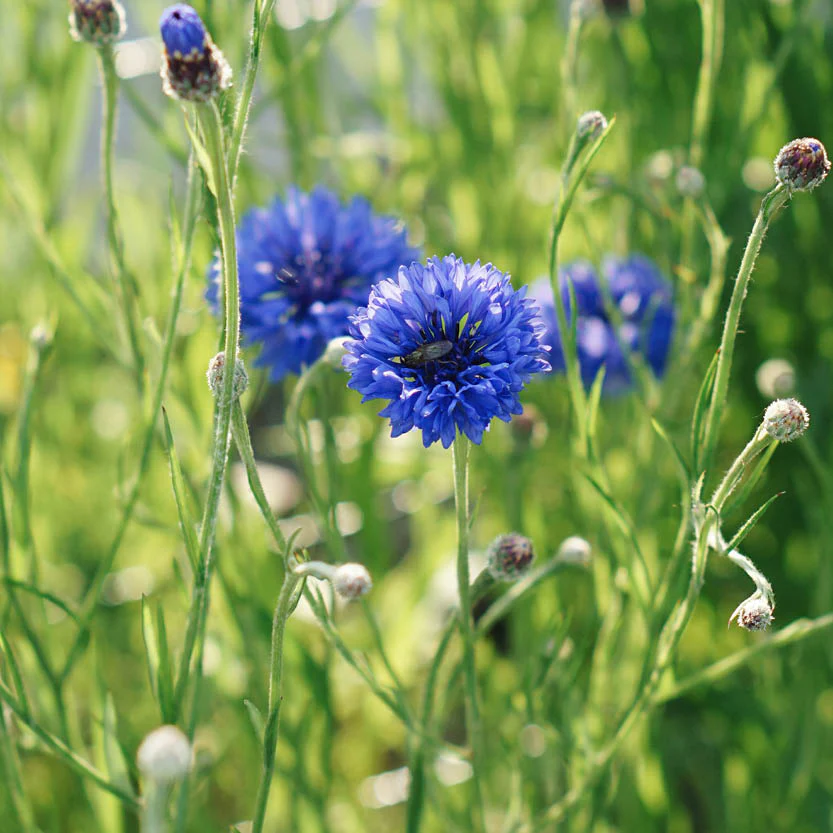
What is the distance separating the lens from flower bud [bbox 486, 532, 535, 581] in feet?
1.57

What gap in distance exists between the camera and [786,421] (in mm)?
412

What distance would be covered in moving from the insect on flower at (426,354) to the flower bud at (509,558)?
11 cm

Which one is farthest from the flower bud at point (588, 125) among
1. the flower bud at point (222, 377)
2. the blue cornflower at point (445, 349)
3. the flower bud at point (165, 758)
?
the flower bud at point (165, 758)

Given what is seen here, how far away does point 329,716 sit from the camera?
0.69 meters

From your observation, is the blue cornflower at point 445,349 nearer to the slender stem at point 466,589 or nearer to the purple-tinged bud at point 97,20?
the slender stem at point 466,589

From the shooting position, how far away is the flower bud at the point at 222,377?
0.39 meters

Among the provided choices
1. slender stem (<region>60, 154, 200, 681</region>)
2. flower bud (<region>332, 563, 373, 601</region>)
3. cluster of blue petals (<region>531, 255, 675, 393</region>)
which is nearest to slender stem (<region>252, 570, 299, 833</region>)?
flower bud (<region>332, 563, 373, 601</region>)

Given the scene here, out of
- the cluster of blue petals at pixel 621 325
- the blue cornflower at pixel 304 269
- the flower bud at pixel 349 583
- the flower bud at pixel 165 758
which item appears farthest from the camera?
the cluster of blue petals at pixel 621 325

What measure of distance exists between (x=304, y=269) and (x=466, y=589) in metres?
0.26

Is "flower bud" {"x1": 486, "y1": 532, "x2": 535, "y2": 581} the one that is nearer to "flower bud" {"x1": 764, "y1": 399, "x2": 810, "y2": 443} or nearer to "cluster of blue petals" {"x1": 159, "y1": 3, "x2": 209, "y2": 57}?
"flower bud" {"x1": 764, "y1": 399, "x2": 810, "y2": 443}

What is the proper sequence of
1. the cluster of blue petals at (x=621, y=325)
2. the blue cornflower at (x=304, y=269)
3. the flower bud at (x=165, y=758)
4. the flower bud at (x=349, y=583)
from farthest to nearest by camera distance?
the cluster of blue petals at (x=621, y=325)
the blue cornflower at (x=304, y=269)
the flower bud at (x=349, y=583)
the flower bud at (x=165, y=758)

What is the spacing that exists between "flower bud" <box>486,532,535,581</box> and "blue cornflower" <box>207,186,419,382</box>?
179 mm

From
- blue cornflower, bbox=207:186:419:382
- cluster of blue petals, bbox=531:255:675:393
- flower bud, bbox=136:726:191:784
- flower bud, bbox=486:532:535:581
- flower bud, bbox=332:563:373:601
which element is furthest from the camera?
Answer: cluster of blue petals, bbox=531:255:675:393

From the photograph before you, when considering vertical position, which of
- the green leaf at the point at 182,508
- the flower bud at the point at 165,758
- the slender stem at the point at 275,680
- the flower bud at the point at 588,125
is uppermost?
the flower bud at the point at 588,125
